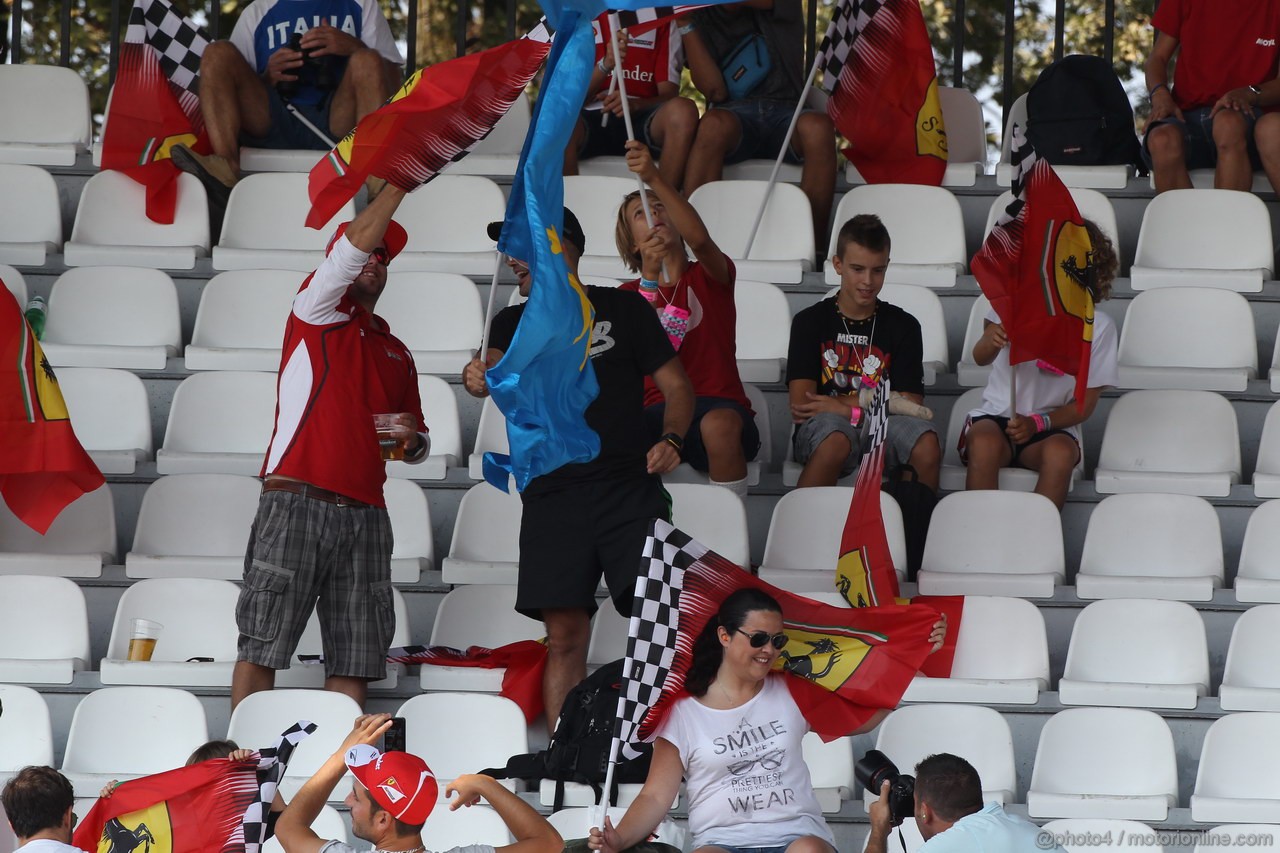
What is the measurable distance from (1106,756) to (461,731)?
1.78m

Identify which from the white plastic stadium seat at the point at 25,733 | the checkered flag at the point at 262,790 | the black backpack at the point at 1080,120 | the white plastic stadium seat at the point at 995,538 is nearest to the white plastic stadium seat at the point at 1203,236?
the black backpack at the point at 1080,120

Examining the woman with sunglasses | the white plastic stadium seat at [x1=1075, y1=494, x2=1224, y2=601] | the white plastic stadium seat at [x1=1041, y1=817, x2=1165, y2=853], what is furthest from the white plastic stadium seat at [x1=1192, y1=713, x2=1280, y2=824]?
the woman with sunglasses

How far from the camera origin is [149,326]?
7.02m

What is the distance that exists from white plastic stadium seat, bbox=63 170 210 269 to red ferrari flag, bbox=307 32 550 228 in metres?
2.16

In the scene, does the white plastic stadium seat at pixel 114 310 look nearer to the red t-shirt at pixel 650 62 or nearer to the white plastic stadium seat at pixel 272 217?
the white plastic stadium seat at pixel 272 217

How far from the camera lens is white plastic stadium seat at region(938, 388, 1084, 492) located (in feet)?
21.1

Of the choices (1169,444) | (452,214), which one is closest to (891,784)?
(1169,444)

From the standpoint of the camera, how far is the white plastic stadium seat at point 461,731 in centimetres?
534

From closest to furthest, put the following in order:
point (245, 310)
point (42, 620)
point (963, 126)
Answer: point (42, 620) → point (245, 310) → point (963, 126)

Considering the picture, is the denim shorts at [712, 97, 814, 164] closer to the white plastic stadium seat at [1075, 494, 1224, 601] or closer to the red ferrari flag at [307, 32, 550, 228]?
the white plastic stadium seat at [1075, 494, 1224, 601]

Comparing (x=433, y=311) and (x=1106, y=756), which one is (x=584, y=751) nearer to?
(x=1106, y=756)

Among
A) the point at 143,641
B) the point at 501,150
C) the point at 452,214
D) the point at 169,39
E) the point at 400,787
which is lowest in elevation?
the point at 143,641

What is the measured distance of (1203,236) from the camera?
736cm

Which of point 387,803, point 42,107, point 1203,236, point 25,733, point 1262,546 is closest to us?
point 387,803
